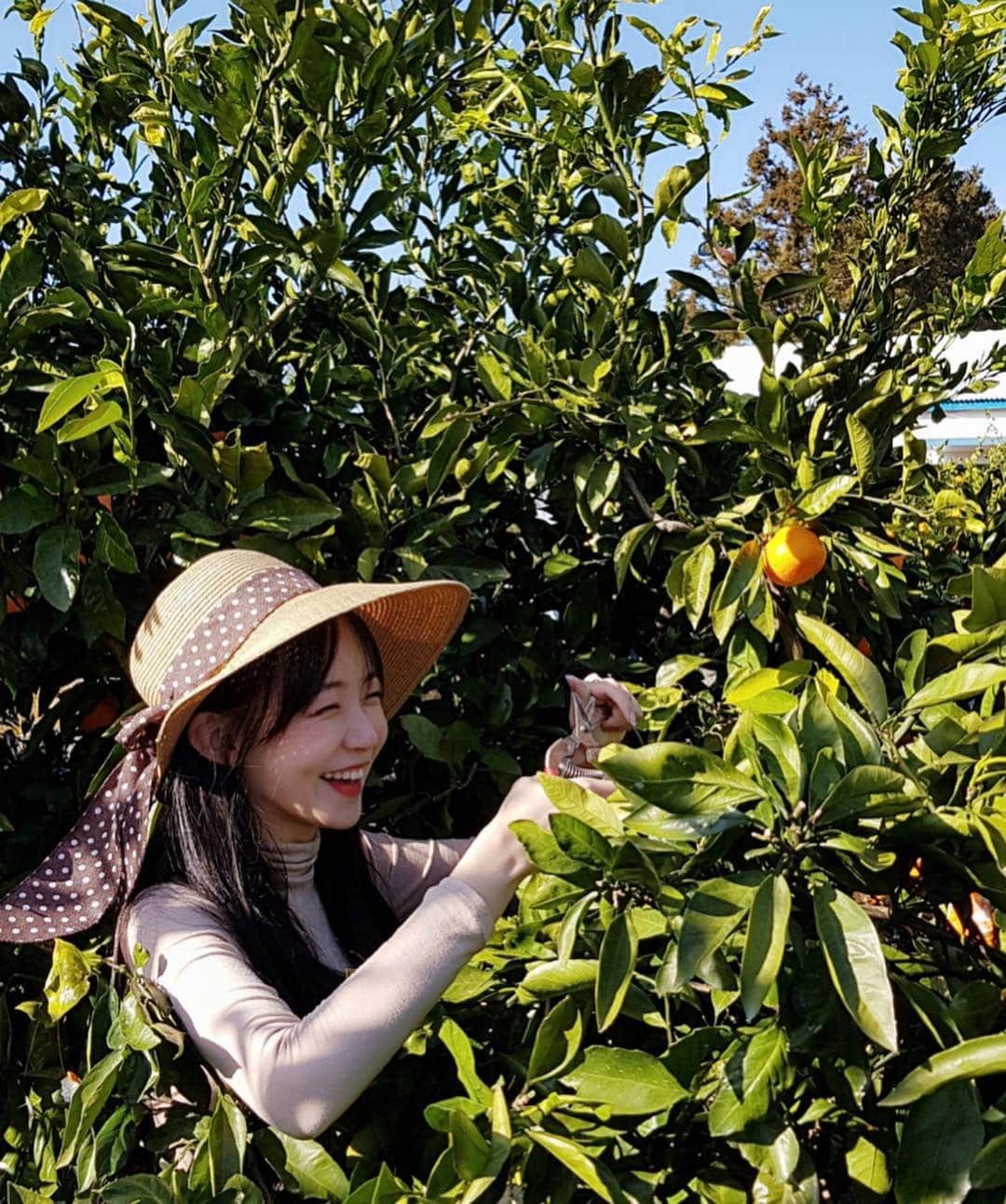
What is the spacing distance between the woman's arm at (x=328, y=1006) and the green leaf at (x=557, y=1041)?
142 mm

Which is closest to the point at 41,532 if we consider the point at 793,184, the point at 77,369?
the point at 77,369

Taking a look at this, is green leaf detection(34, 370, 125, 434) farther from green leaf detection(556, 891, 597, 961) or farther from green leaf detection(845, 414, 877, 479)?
green leaf detection(845, 414, 877, 479)

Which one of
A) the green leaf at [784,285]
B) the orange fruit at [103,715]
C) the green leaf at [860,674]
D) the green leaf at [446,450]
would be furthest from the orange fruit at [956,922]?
the orange fruit at [103,715]

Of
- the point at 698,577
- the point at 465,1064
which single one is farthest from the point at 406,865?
the point at 465,1064

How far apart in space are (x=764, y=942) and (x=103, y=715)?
0.98 metres

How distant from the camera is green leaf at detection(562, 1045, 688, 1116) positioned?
76 cm

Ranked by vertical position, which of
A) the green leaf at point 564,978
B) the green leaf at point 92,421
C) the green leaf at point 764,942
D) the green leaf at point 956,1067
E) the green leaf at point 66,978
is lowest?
the green leaf at point 66,978

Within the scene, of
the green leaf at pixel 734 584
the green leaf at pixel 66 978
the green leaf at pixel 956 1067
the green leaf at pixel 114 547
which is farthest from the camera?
the green leaf at pixel 734 584

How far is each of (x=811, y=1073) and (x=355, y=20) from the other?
1009mm

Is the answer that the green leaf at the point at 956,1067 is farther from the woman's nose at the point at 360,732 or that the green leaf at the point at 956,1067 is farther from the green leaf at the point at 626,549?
the green leaf at the point at 626,549

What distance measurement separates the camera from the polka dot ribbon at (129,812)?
113 centimetres

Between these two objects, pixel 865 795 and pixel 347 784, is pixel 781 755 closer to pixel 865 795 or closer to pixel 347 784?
pixel 865 795

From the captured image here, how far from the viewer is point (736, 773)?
0.72m

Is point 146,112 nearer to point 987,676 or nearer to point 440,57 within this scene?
point 440,57
